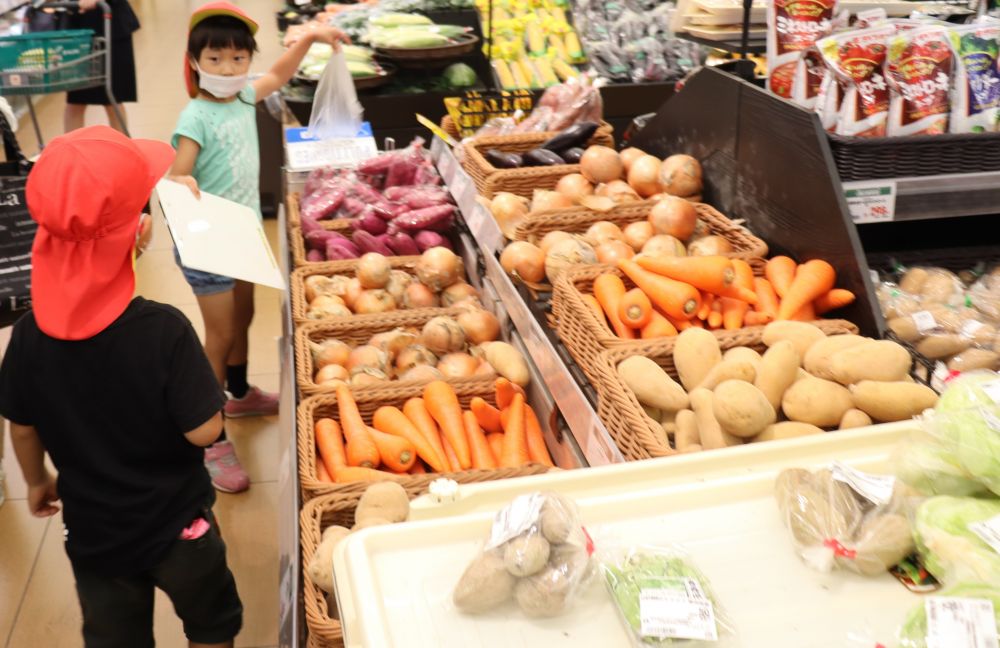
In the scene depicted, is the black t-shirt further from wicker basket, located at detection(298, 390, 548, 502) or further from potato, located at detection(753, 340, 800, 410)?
potato, located at detection(753, 340, 800, 410)

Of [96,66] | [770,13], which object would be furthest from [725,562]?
[96,66]

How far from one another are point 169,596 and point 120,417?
1.65ft

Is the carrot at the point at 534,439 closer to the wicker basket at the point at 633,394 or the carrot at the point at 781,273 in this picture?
the wicker basket at the point at 633,394

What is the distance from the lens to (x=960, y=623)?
0.81 metres

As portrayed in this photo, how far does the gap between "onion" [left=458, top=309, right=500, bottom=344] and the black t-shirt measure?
0.86m

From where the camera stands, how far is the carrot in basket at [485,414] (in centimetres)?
222

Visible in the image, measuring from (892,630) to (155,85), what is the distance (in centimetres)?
887

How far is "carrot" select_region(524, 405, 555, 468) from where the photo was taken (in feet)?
7.04

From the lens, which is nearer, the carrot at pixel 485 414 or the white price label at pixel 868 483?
the white price label at pixel 868 483

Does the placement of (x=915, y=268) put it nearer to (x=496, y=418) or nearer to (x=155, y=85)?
(x=496, y=418)

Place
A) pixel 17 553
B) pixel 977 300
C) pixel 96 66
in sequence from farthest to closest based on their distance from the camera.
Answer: pixel 96 66 → pixel 17 553 → pixel 977 300

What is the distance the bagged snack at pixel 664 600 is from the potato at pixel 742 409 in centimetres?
56

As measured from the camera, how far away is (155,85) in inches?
336

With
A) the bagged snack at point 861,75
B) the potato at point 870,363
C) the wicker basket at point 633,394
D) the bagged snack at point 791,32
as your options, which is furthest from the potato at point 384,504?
the bagged snack at point 791,32
